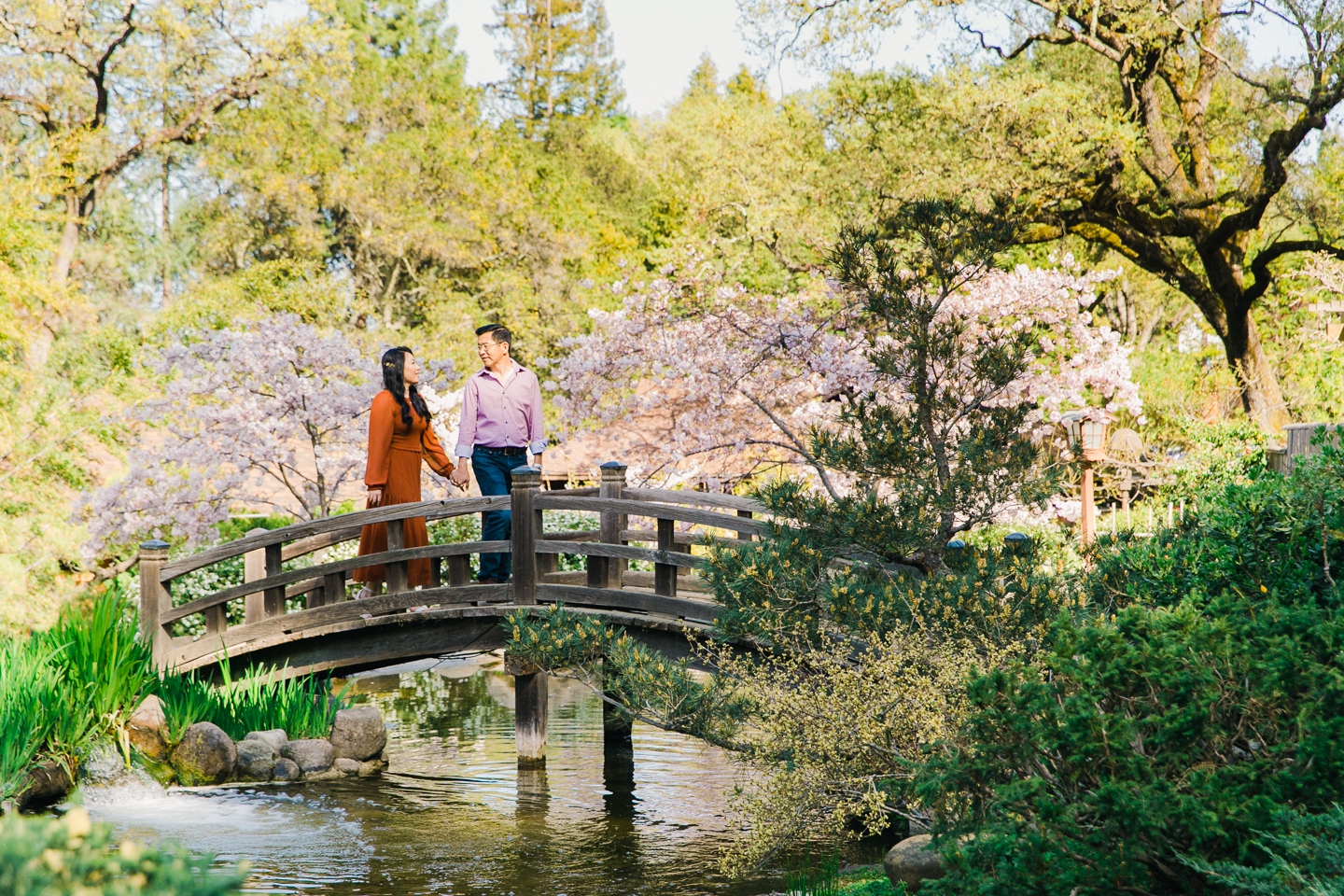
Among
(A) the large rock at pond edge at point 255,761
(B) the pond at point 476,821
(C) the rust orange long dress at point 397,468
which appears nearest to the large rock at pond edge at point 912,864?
(B) the pond at point 476,821

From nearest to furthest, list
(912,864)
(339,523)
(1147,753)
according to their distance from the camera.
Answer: (1147,753) < (912,864) < (339,523)

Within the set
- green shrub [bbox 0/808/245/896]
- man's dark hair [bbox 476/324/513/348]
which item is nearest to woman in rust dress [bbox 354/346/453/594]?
man's dark hair [bbox 476/324/513/348]

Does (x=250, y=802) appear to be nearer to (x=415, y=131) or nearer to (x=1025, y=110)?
(x=1025, y=110)

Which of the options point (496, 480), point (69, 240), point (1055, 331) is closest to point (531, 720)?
point (496, 480)

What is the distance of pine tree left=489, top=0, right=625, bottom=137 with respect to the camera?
132 ft

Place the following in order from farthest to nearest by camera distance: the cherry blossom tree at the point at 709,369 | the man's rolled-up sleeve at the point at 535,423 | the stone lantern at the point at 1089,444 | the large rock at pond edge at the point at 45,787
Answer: the stone lantern at the point at 1089,444, the cherry blossom tree at the point at 709,369, the man's rolled-up sleeve at the point at 535,423, the large rock at pond edge at the point at 45,787

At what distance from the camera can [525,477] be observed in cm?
812

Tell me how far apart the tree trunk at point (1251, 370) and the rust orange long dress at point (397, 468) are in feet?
35.1

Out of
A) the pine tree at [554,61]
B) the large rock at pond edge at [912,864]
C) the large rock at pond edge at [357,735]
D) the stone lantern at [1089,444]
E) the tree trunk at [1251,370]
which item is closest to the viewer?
the large rock at pond edge at [912,864]

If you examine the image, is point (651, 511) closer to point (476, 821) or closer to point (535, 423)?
point (535, 423)

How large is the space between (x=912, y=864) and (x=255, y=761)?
505cm

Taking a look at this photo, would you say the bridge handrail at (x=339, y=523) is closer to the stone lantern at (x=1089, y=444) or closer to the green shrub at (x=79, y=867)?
the green shrub at (x=79, y=867)

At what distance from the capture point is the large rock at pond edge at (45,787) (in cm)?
710

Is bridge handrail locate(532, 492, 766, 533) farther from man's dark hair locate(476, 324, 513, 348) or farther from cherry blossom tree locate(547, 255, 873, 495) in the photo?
cherry blossom tree locate(547, 255, 873, 495)
